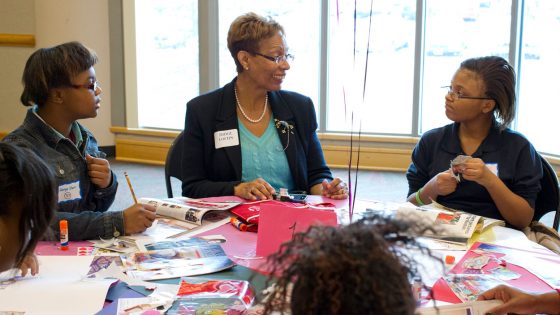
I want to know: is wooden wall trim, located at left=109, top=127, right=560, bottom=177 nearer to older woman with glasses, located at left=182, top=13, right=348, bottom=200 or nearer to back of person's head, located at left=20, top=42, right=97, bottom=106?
older woman with glasses, located at left=182, top=13, right=348, bottom=200

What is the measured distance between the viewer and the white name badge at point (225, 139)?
2.55m

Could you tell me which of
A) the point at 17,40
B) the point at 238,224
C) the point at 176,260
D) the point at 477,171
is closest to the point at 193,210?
the point at 238,224

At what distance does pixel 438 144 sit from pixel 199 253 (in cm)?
120

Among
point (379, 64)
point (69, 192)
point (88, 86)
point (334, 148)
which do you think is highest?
point (379, 64)

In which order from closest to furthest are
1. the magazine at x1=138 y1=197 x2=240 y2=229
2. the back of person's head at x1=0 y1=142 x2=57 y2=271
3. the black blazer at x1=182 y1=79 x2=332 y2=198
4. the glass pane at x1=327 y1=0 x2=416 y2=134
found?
the back of person's head at x1=0 y1=142 x2=57 y2=271 < the magazine at x1=138 y1=197 x2=240 y2=229 < the black blazer at x1=182 y1=79 x2=332 y2=198 < the glass pane at x1=327 y1=0 x2=416 y2=134

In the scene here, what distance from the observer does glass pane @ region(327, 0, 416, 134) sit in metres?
6.02

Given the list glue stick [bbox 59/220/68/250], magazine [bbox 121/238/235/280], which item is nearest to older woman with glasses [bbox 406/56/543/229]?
magazine [bbox 121/238/235/280]

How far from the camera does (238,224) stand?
2.01 metres

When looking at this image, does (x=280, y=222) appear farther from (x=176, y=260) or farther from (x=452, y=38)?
(x=452, y=38)

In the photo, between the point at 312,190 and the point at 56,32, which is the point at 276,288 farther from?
the point at 56,32

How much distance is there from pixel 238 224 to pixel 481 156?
40.1 inches

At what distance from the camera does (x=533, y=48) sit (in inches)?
210

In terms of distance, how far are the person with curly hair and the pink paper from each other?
30.8 inches

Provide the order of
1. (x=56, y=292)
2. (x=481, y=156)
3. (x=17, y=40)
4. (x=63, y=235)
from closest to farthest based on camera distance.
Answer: (x=56, y=292)
(x=63, y=235)
(x=481, y=156)
(x=17, y=40)
